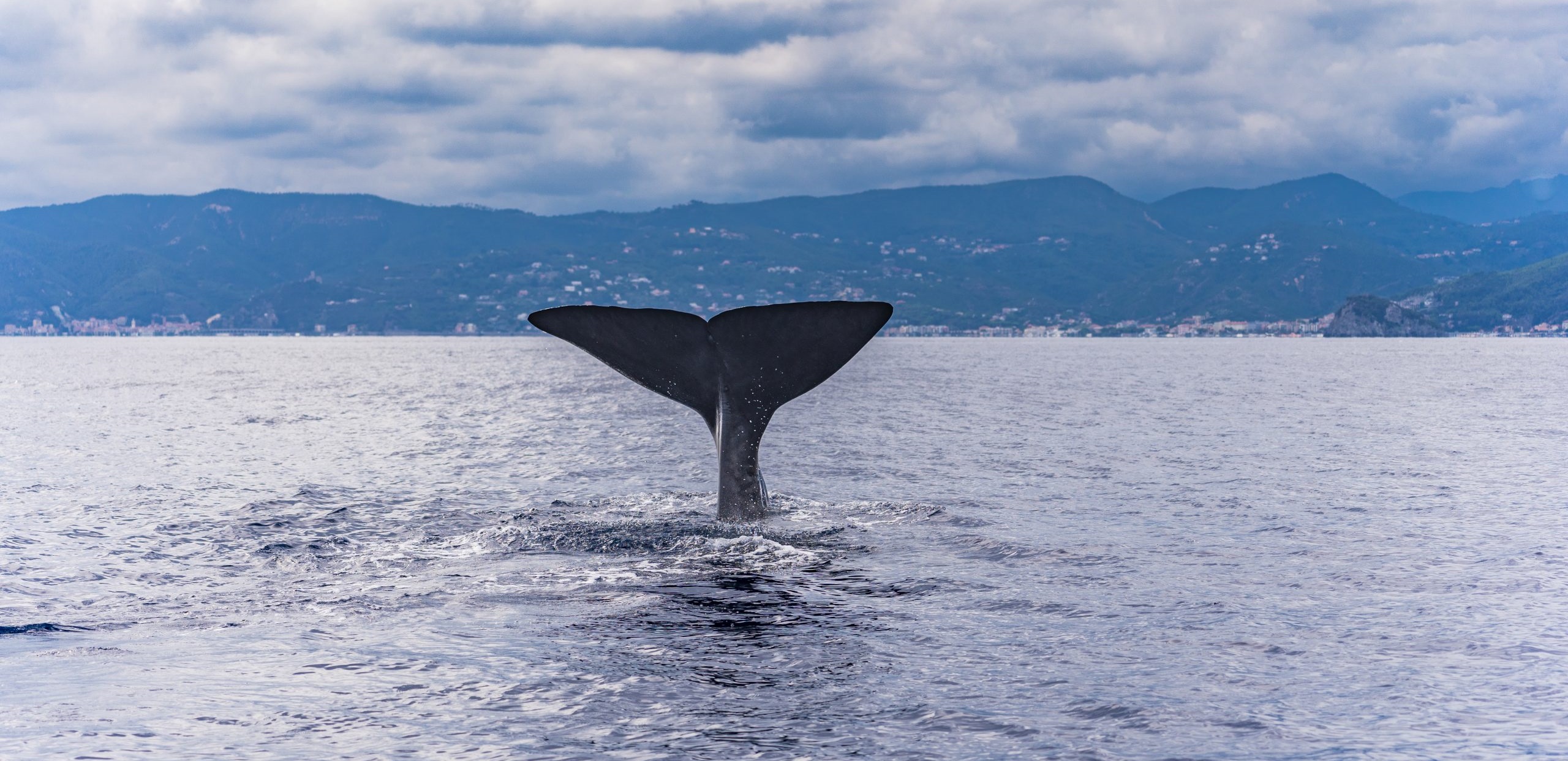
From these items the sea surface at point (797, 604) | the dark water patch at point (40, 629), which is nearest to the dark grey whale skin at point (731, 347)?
the sea surface at point (797, 604)

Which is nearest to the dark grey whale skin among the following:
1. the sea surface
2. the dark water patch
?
the sea surface

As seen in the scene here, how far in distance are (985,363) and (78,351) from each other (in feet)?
515

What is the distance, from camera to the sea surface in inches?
305

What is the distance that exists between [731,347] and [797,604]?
3425 millimetres

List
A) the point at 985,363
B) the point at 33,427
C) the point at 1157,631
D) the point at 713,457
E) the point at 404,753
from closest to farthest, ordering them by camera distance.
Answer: the point at 404,753, the point at 1157,631, the point at 713,457, the point at 33,427, the point at 985,363

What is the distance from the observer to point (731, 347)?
45.4 feet

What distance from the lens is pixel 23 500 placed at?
840 inches

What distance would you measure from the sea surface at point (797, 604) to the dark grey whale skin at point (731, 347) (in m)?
1.97

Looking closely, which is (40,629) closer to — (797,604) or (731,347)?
(797,604)

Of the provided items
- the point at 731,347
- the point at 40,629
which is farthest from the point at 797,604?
the point at 40,629

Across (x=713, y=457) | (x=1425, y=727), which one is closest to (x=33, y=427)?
(x=713, y=457)

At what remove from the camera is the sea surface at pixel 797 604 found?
25.4 feet

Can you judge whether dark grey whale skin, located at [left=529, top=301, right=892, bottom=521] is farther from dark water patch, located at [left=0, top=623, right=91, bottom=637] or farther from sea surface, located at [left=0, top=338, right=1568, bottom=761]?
dark water patch, located at [left=0, top=623, right=91, bottom=637]

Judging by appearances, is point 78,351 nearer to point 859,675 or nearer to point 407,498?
point 407,498
